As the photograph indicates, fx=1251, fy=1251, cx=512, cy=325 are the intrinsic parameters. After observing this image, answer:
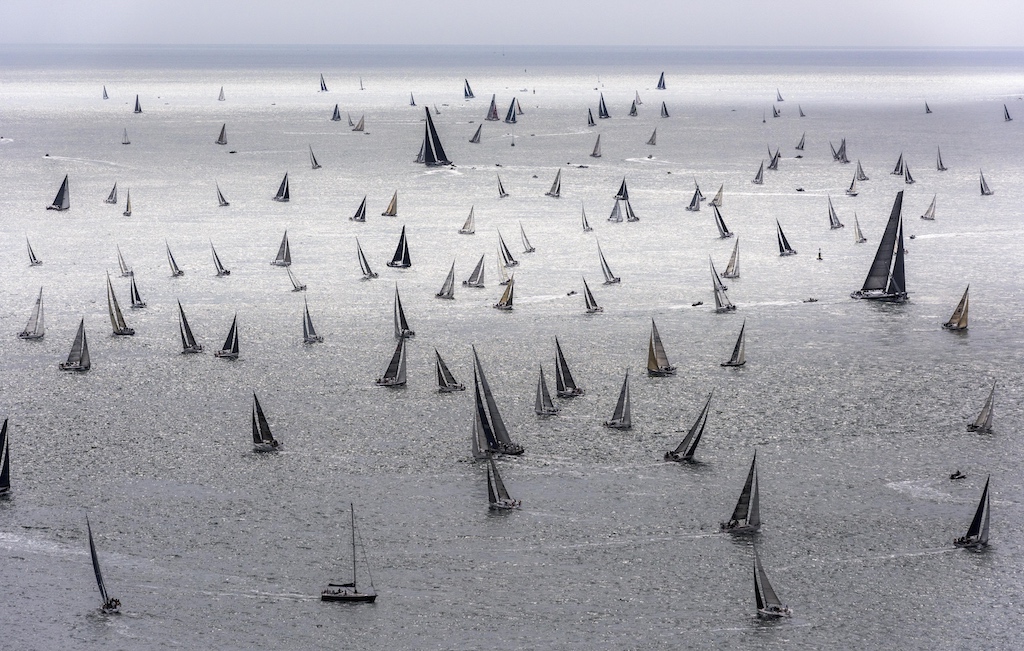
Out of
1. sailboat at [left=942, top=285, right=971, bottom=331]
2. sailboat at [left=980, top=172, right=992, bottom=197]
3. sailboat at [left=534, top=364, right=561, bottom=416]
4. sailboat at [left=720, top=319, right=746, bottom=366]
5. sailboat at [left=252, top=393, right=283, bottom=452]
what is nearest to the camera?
sailboat at [left=252, top=393, right=283, bottom=452]

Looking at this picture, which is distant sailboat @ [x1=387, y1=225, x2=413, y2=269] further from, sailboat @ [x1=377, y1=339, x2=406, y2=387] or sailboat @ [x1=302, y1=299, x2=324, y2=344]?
sailboat @ [x1=377, y1=339, x2=406, y2=387]

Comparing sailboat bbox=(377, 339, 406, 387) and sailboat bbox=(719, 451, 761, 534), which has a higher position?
sailboat bbox=(377, 339, 406, 387)

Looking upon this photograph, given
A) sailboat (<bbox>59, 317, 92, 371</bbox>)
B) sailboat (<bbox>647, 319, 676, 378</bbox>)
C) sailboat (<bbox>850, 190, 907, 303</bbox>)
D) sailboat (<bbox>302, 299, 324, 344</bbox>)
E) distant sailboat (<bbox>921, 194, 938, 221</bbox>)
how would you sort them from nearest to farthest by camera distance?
sailboat (<bbox>647, 319, 676, 378</bbox>) → sailboat (<bbox>59, 317, 92, 371</bbox>) → sailboat (<bbox>302, 299, 324, 344</bbox>) → sailboat (<bbox>850, 190, 907, 303</bbox>) → distant sailboat (<bbox>921, 194, 938, 221</bbox>)

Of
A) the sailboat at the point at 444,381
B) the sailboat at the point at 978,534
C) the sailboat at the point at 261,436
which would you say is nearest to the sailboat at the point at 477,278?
the sailboat at the point at 444,381

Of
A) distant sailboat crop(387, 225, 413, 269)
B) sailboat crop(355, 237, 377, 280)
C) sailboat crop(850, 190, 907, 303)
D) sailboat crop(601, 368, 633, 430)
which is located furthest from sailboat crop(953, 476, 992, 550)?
distant sailboat crop(387, 225, 413, 269)

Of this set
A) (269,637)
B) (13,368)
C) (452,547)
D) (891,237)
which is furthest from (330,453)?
(891,237)

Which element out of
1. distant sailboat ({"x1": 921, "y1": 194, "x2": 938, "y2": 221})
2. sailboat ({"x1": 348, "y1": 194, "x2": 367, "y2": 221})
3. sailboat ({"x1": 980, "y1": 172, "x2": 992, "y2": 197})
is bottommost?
sailboat ({"x1": 348, "y1": 194, "x2": 367, "y2": 221})

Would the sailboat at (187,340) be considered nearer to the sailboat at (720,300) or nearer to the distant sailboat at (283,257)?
the distant sailboat at (283,257)

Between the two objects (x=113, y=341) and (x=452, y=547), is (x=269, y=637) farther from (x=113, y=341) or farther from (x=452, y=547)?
(x=113, y=341)
